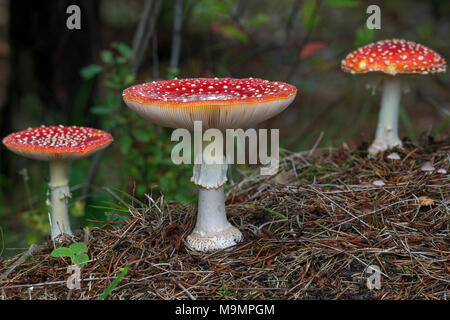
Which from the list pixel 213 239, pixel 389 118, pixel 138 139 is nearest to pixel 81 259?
pixel 213 239

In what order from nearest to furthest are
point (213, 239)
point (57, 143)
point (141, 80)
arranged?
point (213, 239) < point (57, 143) < point (141, 80)

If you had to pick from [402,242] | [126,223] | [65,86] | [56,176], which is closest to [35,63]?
[65,86]

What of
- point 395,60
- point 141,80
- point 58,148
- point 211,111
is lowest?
point 141,80

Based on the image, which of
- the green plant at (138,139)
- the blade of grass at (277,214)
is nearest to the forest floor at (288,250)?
the blade of grass at (277,214)

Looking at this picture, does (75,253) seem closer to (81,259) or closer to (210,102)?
(81,259)

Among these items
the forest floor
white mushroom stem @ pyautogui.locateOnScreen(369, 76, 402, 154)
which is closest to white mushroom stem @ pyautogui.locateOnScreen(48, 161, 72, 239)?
the forest floor

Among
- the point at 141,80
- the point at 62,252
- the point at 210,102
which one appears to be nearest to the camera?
the point at 210,102

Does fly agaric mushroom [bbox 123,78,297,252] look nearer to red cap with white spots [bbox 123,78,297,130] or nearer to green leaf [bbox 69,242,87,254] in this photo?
red cap with white spots [bbox 123,78,297,130]
